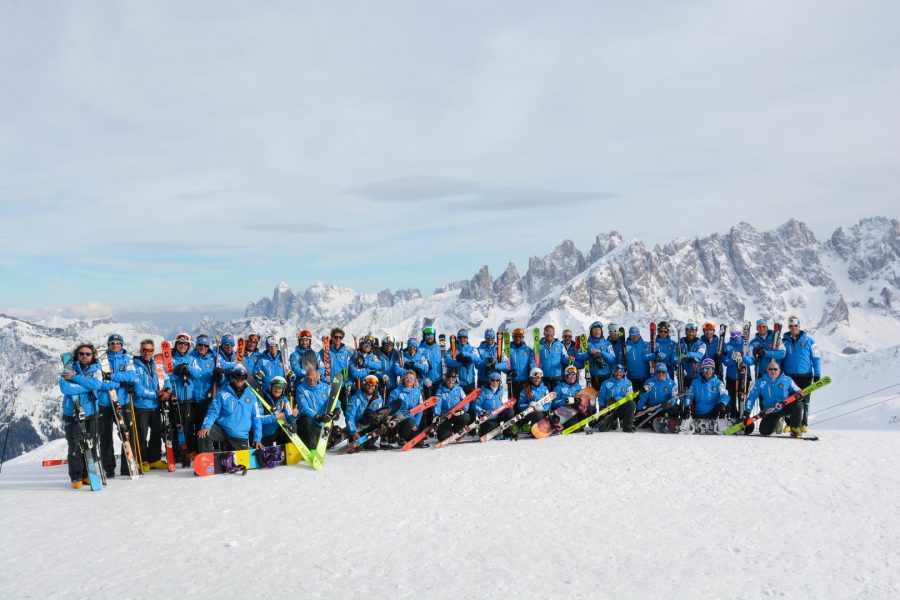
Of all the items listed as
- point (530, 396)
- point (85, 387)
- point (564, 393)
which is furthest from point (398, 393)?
point (85, 387)

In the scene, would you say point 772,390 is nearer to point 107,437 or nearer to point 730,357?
point 730,357

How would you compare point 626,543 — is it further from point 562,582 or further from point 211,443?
point 211,443

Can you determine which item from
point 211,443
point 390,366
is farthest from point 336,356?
point 211,443

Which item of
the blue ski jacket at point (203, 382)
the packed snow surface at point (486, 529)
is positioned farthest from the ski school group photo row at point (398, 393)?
the packed snow surface at point (486, 529)

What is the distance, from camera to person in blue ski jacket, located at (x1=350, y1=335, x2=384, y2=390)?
14.2 meters

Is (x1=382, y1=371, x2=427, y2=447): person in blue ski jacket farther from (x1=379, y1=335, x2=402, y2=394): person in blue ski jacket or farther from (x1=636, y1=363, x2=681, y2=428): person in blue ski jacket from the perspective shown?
(x1=636, y1=363, x2=681, y2=428): person in blue ski jacket

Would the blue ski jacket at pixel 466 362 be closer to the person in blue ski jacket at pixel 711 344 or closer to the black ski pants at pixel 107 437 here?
the person in blue ski jacket at pixel 711 344

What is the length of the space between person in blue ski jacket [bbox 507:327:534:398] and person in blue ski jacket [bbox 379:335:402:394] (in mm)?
2934

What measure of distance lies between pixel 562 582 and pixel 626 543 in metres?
1.37

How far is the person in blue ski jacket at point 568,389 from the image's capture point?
14273 mm

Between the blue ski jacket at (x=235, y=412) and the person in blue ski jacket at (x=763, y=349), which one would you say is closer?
the blue ski jacket at (x=235, y=412)

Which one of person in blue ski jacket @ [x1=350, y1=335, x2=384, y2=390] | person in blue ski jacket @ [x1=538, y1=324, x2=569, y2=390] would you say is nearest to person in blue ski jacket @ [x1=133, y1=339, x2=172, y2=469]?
person in blue ski jacket @ [x1=350, y1=335, x2=384, y2=390]

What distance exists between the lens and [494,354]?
15625 millimetres

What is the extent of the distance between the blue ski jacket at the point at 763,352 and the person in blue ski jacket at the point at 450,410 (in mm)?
7097
